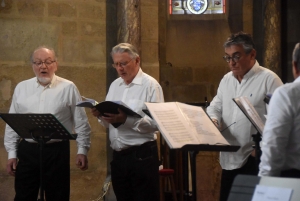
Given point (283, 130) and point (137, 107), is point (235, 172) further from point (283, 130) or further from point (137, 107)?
point (283, 130)

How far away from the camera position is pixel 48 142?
4.93 m

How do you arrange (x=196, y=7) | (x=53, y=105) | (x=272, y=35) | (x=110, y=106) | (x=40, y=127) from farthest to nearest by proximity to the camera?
(x=196, y=7) < (x=272, y=35) < (x=53, y=105) < (x=40, y=127) < (x=110, y=106)

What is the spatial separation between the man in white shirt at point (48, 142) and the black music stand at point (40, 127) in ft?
1.03

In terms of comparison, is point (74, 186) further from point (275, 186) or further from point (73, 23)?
point (275, 186)

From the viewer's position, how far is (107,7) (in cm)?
698

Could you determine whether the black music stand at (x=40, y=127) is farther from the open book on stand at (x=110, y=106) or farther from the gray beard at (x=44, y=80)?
the gray beard at (x=44, y=80)

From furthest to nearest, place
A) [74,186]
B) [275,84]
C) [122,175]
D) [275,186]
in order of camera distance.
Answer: [74,186] < [122,175] < [275,84] < [275,186]

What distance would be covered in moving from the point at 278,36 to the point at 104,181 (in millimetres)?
3207

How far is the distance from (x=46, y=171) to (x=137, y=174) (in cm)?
78

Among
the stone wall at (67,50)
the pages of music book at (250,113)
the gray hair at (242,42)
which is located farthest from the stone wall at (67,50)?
the pages of music book at (250,113)

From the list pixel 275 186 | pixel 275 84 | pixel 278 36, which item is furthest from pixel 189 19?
pixel 275 186

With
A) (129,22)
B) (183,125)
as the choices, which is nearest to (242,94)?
(183,125)

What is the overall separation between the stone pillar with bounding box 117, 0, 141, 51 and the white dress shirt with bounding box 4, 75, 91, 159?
1.83 metres

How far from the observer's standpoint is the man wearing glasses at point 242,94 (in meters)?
4.49
